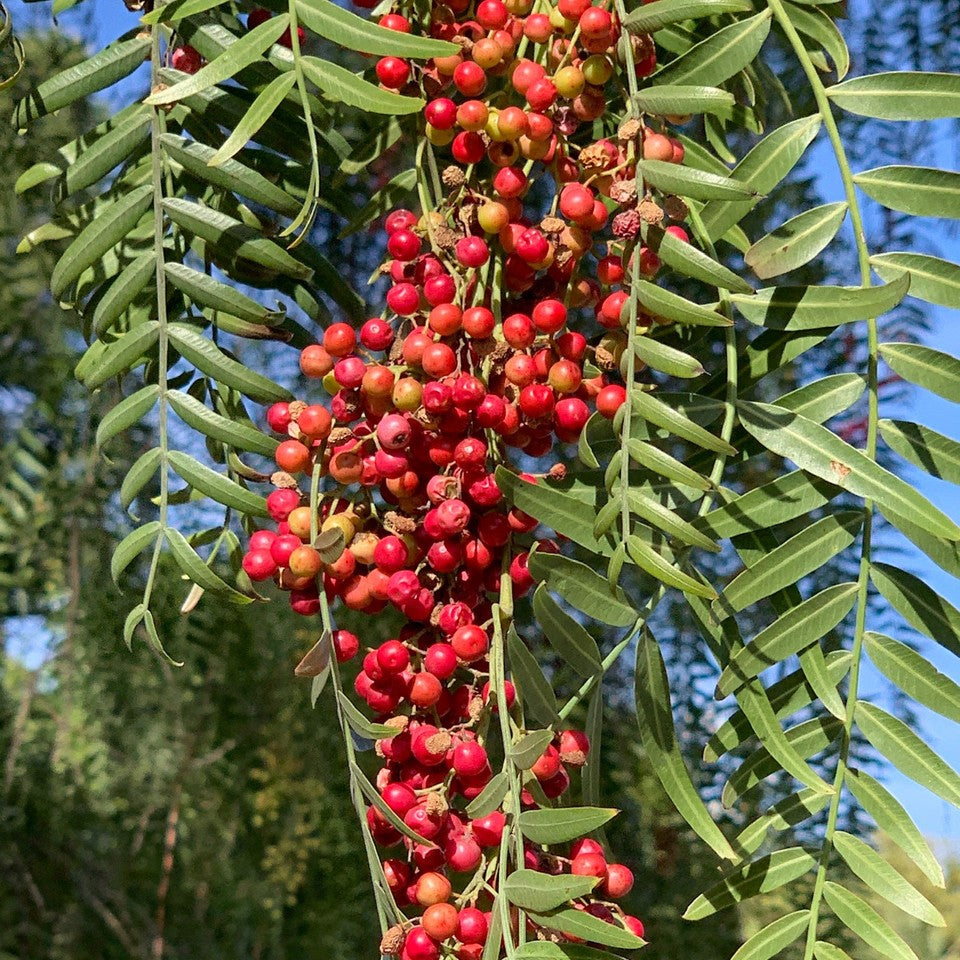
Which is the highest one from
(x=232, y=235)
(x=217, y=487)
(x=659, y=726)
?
(x=232, y=235)

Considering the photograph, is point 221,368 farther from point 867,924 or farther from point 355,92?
point 867,924

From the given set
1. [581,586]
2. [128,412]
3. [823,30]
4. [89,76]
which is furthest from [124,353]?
[823,30]

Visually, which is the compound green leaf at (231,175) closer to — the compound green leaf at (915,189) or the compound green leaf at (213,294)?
the compound green leaf at (213,294)

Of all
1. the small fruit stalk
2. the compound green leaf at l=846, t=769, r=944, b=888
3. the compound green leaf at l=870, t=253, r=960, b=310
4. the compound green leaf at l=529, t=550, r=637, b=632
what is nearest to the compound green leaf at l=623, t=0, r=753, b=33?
the small fruit stalk

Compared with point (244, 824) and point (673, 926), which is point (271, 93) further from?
point (244, 824)

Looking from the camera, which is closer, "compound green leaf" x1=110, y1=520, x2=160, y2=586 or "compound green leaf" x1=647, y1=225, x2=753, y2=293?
"compound green leaf" x1=647, y1=225, x2=753, y2=293

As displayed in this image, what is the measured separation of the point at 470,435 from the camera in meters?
0.54

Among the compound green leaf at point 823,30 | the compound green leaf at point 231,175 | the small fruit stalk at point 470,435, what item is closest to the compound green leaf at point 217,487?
the small fruit stalk at point 470,435

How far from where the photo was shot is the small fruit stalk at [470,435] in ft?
1.66

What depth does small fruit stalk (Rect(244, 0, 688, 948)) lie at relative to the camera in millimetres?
505

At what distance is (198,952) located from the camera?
2109 millimetres

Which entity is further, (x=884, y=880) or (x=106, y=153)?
(x=106, y=153)

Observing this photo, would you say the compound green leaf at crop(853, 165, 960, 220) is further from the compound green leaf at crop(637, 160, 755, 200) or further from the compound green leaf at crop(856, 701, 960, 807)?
the compound green leaf at crop(856, 701, 960, 807)

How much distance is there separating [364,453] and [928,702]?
0.92ft
